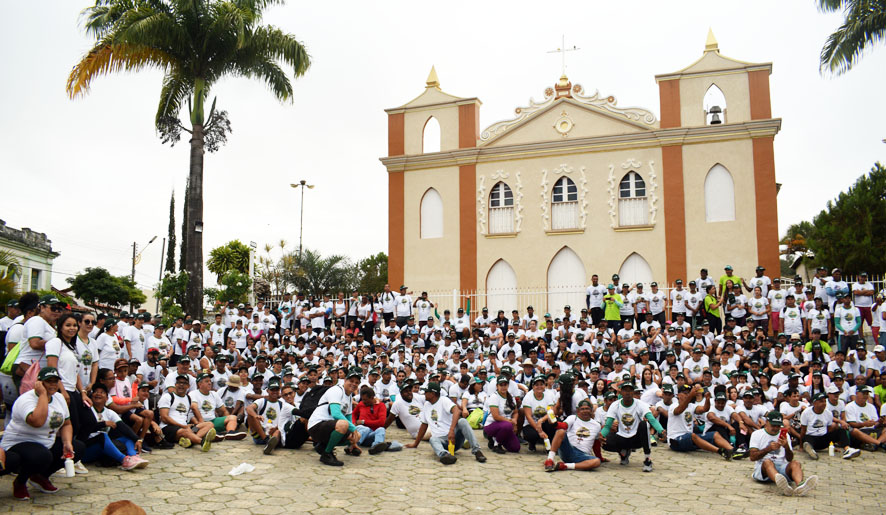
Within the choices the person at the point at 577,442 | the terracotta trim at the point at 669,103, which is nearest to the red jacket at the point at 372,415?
the person at the point at 577,442

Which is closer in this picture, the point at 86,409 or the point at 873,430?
the point at 86,409

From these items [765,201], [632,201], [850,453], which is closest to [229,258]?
[632,201]

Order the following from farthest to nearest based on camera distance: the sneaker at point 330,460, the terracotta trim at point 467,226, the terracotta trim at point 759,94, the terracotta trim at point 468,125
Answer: the terracotta trim at point 468,125 → the terracotta trim at point 467,226 → the terracotta trim at point 759,94 → the sneaker at point 330,460

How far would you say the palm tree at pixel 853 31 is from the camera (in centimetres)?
1936

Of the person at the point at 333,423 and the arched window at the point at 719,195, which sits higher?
the arched window at the point at 719,195

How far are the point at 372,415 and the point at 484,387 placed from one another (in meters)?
2.79

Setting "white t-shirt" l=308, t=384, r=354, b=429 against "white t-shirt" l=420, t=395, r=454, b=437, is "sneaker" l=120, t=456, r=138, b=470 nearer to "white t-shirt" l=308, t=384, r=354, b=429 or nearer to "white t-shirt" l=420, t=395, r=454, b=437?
"white t-shirt" l=308, t=384, r=354, b=429

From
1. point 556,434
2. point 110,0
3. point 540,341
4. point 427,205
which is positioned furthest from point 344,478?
point 427,205

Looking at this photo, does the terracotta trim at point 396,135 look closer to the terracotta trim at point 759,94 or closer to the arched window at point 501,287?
the arched window at point 501,287

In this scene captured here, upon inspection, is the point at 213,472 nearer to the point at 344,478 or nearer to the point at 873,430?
the point at 344,478

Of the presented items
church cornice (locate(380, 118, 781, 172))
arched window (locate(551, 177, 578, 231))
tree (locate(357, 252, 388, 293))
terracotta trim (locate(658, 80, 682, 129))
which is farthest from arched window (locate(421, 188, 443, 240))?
tree (locate(357, 252, 388, 293))

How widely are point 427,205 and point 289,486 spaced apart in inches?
751

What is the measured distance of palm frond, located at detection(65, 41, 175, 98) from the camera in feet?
60.4

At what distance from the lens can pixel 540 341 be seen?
1700cm
